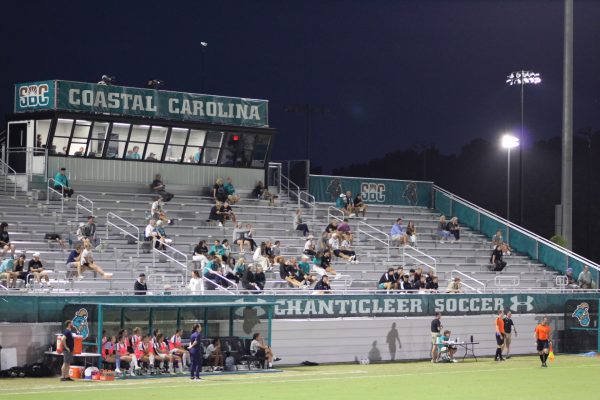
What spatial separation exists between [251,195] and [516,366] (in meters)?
14.9

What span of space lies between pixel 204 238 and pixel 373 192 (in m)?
13.2

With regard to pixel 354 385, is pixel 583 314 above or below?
above

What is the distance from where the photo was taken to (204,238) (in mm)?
38531

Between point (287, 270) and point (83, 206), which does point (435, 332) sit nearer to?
point (287, 270)

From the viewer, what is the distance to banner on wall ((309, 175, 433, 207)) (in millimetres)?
48000

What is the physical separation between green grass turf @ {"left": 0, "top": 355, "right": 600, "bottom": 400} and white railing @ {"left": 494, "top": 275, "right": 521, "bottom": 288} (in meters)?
8.60

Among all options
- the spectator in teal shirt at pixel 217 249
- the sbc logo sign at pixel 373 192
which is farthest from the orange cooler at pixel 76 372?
the sbc logo sign at pixel 373 192

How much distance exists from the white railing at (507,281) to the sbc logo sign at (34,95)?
1780 cm

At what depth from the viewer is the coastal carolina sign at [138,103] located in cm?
3988

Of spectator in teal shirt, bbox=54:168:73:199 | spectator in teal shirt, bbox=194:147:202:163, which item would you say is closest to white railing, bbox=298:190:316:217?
spectator in teal shirt, bbox=194:147:202:163

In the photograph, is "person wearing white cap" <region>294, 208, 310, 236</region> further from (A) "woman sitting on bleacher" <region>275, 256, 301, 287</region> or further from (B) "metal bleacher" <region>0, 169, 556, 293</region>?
(A) "woman sitting on bleacher" <region>275, 256, 301, 287</region>

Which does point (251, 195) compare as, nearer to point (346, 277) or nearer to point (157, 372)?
point (346, 277)

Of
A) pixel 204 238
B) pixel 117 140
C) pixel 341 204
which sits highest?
pixel 117 140

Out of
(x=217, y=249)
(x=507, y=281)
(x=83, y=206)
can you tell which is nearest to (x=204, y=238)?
(x=217, y=249)
